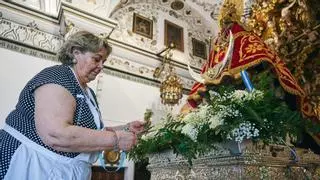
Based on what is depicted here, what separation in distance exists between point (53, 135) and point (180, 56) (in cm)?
650

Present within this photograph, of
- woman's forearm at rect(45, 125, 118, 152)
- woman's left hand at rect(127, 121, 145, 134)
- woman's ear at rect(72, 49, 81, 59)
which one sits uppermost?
woman's ear at rect(72, 49, 81, 59)

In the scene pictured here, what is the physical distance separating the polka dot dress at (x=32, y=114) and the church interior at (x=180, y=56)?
983mm

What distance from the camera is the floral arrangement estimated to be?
6.10 feet

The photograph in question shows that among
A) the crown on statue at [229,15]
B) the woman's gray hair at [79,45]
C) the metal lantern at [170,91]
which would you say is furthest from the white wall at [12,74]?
the woman's gray hair at [79,45]

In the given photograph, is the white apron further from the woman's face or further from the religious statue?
the religious statue

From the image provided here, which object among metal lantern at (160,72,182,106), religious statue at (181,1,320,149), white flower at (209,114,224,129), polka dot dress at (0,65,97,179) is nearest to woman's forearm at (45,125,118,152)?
polka dot dress at (0,65,97,179)

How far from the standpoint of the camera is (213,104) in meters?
2.06

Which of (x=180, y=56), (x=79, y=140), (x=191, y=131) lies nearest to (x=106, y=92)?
(x=180, y=56)

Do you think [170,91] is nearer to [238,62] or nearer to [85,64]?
[238,62]

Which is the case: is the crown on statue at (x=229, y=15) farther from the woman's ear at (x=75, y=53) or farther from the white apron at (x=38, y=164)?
the white apron at (x=38, y=164)

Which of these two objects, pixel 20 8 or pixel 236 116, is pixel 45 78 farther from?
pixel 20 8

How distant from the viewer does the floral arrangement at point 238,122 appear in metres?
1.86

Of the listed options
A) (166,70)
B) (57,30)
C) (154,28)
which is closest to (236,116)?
(57,30)

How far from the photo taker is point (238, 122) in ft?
6.11
